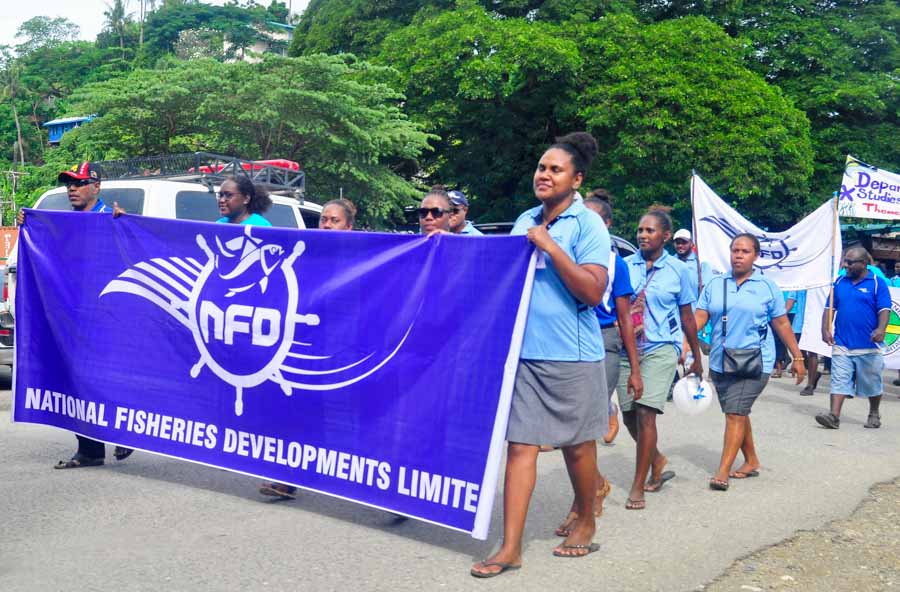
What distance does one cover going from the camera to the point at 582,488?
15.3 ft

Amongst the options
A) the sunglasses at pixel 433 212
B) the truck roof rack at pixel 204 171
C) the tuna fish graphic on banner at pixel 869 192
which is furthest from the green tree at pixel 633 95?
the sunglasses at pixel 433 212

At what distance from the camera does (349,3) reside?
28.8m

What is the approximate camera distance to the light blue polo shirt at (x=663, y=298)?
609 cm

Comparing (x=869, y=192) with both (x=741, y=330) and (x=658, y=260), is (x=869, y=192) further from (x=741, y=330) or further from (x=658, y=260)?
(x=658, y=260)

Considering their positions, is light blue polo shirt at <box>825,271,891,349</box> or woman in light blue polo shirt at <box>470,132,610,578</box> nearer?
woman in light blue polo shirt at <box>470,132,610,578</box>

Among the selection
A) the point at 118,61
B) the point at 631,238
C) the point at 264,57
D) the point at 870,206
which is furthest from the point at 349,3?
the point at 118,61

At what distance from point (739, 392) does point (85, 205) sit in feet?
14.7

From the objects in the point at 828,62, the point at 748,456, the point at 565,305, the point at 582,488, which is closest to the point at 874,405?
the point at 748,456

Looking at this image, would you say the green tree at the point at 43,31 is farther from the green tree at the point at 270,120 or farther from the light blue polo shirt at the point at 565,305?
the light blue polo shirt at the point at 565,305

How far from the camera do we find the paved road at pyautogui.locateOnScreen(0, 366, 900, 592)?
430 cm

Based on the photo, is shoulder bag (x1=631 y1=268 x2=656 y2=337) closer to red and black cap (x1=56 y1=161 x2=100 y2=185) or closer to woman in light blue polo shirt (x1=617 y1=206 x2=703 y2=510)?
woman in light blue polo shirt (x1=617 y1=206 x2=703 y2=510)

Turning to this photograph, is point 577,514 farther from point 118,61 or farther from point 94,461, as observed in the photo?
point 118,61

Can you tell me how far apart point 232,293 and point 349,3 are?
2468 centimetres

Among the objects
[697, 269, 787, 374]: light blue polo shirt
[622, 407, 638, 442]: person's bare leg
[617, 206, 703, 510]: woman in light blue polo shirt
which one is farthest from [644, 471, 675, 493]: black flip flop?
[697, 269, 787, 374]: light blue polo shirt
